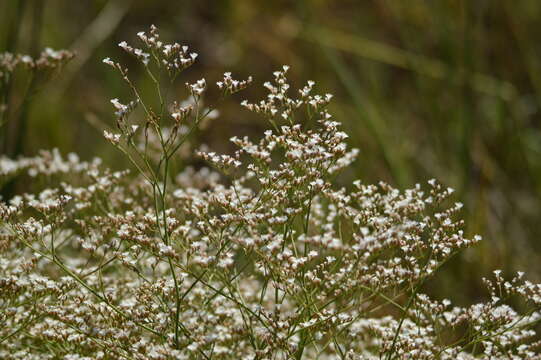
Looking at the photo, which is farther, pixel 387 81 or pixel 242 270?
pixel 387 81

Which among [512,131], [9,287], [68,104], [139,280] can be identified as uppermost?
[68,104]

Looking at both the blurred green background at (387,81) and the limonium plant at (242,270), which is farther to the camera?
the blurred green background at (387,81)

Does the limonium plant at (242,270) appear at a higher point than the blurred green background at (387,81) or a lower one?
lower

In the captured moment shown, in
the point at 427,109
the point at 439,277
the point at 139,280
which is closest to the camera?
the point at 139,280

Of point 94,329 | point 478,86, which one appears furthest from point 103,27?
point 94,329

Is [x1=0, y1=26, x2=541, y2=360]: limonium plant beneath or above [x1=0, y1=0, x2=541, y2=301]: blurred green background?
beneath

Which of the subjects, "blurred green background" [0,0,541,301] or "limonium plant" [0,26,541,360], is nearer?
"limonium plant" [0,26,541,360]

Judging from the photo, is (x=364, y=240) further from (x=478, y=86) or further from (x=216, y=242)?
(x=478, y=86)

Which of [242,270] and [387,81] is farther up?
[387,81]
